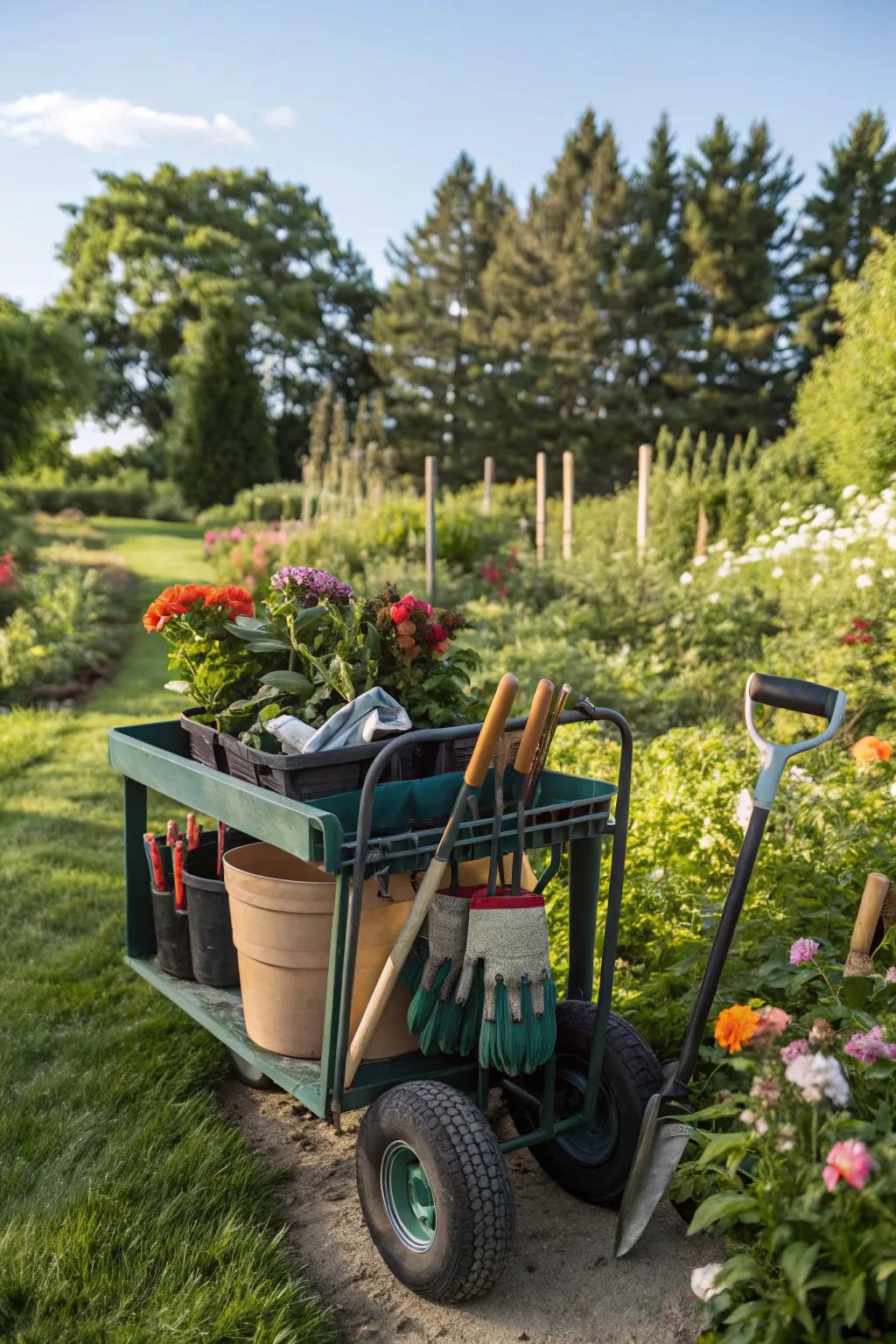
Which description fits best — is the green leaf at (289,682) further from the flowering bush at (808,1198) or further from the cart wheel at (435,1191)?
the flowering bush at (808,1198)

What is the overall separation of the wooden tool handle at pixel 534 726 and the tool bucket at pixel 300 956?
393 mm

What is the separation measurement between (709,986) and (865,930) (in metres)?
0.35

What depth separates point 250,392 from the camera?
86.5 feet

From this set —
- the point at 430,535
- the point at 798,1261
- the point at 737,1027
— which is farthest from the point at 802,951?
the point at 430,535

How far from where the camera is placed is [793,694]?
210 centimetres

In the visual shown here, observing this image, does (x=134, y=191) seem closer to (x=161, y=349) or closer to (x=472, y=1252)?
(x=161, y=349)

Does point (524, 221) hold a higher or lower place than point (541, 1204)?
higher

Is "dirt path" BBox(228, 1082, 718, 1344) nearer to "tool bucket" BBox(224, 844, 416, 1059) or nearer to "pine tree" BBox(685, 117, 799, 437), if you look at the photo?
"tool bucket" BBox(224, 844, 416, 1059)

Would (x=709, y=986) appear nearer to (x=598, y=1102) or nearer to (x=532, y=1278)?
(x=598, y=1102)

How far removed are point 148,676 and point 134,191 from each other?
95.2ft

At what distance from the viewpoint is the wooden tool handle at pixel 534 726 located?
2002 mm

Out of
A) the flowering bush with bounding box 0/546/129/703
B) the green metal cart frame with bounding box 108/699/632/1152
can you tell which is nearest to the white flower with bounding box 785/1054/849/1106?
the green metal cart frame with bounding box 108/699/632/1152

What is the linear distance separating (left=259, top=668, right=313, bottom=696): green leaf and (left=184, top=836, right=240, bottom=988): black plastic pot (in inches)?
21.8

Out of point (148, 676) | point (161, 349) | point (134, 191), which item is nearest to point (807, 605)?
point (148, 676)
